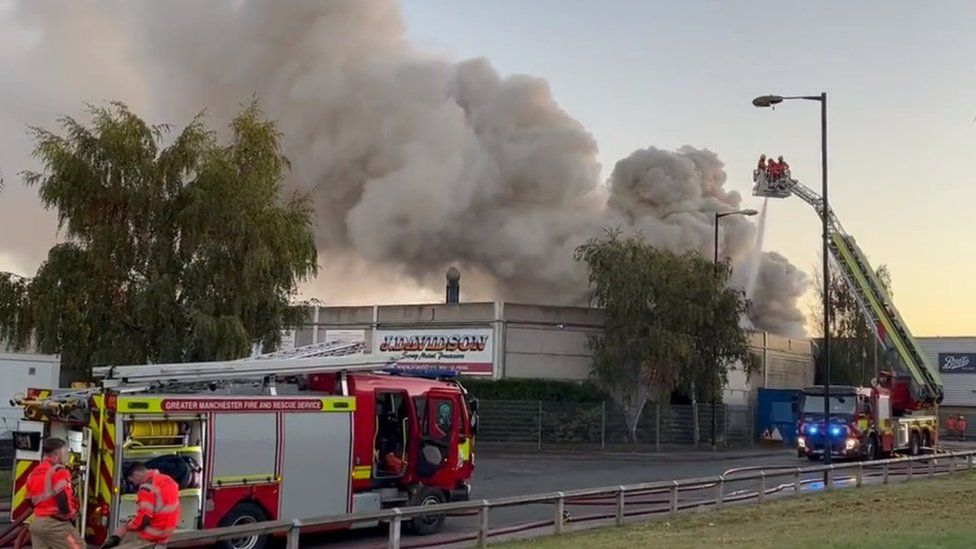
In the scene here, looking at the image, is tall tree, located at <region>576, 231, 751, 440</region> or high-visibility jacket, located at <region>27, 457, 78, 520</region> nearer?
high-visibility jacket, located at <region>27, 457, 78, 520</region>

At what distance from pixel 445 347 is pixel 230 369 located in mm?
27776

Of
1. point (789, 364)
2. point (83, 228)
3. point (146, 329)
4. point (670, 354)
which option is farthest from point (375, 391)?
point (789, 364)

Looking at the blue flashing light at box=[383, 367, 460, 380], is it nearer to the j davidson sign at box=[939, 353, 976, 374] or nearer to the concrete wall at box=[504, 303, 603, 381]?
the concrete wall at box=[504, 303, 603, 381]

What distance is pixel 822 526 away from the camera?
42.9 feet

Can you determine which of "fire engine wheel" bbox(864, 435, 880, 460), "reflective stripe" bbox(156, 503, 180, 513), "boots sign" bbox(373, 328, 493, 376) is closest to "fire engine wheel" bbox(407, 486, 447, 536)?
"reflective stripe" bbox(156, 503, 180, 513)

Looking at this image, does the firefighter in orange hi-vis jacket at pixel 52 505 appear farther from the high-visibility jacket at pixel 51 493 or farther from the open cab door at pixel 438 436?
the open cab door at pixel 438 436

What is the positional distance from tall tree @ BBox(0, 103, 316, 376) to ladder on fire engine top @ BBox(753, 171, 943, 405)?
2307 cm

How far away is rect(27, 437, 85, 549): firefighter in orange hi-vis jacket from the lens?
29.5 feet

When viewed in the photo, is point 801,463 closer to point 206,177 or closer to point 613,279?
point 613,279

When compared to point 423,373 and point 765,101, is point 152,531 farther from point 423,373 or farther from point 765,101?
point 765,101

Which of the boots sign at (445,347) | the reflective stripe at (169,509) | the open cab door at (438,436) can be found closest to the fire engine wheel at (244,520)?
the open cab door at (438,436)

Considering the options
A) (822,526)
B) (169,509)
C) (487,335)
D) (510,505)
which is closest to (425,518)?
(510,505)

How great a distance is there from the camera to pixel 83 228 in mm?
19484

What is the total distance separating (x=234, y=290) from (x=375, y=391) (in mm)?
6524
